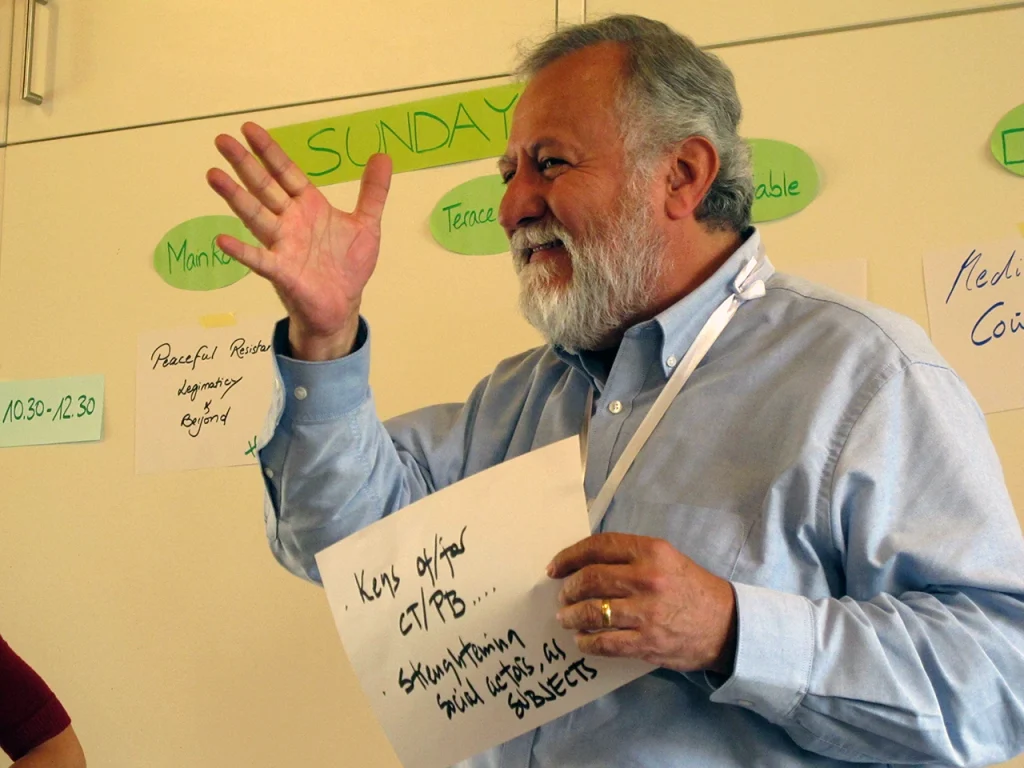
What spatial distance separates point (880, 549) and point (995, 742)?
0.49 feet

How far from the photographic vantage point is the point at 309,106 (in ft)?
5.53

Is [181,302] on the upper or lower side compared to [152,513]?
upper

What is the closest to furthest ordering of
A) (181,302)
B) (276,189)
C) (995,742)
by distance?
(995,742), (276,189), (181,302)

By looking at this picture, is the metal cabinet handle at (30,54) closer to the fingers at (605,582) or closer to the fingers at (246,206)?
the fingers at (246,206)

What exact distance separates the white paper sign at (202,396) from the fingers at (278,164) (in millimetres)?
709

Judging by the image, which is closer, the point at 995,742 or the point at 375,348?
the point at 995,742

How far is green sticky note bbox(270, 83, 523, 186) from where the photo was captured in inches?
61.7

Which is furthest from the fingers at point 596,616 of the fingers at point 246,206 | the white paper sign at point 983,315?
the white paper sign at point 983,315

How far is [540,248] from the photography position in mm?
1104

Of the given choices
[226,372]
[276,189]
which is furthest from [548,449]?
[226,372]

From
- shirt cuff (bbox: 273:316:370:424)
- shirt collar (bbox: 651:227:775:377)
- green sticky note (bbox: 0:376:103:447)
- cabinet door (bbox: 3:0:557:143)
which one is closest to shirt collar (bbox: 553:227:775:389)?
shirt collar (bbox: 651:227:775:377)

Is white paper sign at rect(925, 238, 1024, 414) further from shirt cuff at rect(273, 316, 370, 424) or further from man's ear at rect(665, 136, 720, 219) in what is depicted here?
shirt cuff at rect(273, 316, 370, 424)

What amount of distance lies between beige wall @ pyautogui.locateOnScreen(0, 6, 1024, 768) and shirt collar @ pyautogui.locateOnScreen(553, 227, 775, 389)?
0.37 meters

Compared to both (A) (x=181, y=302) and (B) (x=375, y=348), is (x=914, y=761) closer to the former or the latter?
(B) (x=375, y=348)
